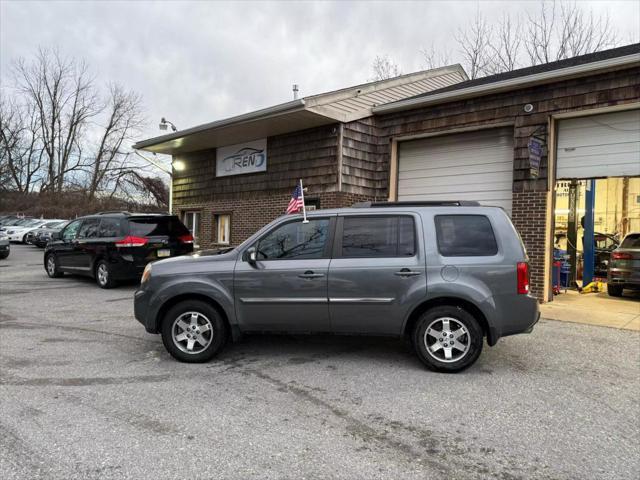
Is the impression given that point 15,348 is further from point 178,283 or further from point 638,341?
point 638,341

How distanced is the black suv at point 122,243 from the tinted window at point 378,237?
628 cm

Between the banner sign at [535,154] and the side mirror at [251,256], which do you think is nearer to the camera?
the side mirror at [251,256]

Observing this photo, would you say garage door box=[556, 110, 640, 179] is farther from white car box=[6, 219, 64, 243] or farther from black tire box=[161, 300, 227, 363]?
white car box=[6, 219, 64, 243]

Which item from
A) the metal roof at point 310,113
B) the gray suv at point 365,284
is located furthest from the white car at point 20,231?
the gray suv at point 365,284

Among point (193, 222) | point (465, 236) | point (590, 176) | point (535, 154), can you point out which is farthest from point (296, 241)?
point (193, 222)

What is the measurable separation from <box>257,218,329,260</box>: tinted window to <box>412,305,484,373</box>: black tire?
4.33 feet

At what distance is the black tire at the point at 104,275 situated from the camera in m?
9.93

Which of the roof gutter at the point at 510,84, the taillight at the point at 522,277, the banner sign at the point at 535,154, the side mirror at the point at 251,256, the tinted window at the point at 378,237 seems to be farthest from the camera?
the banner sign at the point at 535,154

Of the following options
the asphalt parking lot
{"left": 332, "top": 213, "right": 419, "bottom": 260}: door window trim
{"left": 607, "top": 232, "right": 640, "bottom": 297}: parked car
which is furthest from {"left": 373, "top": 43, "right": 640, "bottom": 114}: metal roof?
{"left": 332, "top": 213, "right": 419, "bottom": 260}: door window trim

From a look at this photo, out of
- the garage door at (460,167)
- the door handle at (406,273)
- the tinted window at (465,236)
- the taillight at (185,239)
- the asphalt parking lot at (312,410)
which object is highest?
the garage door at (460,167)

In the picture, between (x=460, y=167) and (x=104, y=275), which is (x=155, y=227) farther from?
(x=460, y=167)

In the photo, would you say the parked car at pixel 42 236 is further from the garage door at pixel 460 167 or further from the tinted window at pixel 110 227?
the garage door at pixel 460 167

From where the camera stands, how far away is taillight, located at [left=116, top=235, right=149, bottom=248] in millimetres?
9570

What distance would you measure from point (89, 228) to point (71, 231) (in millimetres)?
1061
